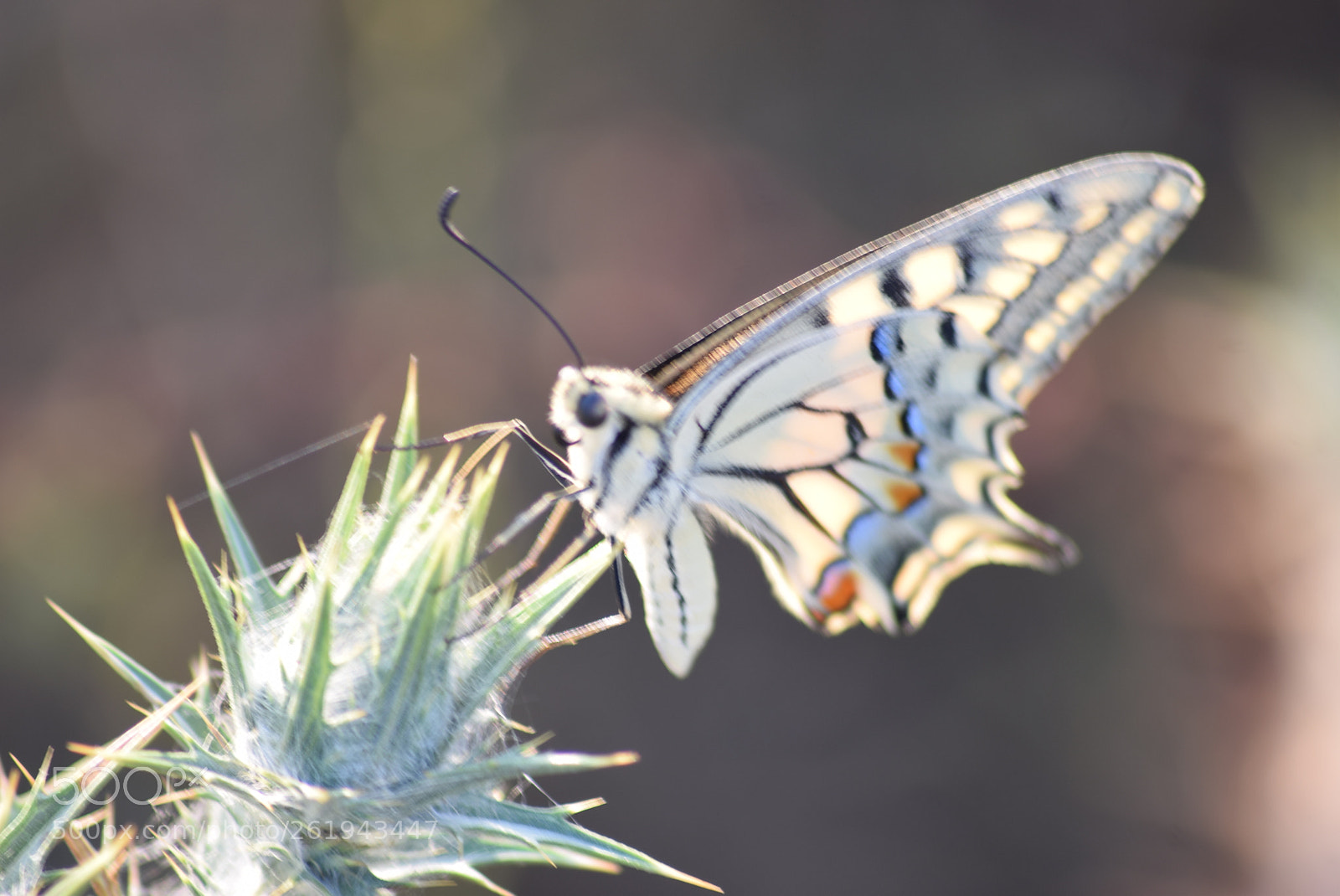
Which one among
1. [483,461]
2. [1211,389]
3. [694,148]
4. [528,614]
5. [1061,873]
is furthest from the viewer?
[694,148]

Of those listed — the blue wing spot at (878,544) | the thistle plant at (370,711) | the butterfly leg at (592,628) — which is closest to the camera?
the thistle plant at (370,711)

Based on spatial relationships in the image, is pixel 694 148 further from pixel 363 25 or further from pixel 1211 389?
pixel 1211 389

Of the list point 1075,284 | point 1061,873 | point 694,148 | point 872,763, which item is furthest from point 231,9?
point 1061,873

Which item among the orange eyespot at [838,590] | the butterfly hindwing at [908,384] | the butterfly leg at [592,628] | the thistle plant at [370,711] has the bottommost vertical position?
the thistle plant at [370,711]

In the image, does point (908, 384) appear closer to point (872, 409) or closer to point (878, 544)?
point (872, 409)

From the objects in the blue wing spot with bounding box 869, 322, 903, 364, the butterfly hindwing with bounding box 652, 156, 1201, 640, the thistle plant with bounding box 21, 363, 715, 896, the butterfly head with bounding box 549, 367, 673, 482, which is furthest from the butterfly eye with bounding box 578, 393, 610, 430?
the blue wing spot with bounding box 869, 322, 903, 364

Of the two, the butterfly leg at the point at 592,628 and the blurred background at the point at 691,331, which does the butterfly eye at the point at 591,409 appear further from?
the blurred background at the point at 691,331

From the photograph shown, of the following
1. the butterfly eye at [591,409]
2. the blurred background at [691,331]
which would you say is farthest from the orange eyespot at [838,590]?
the blurred background at [691,331]
